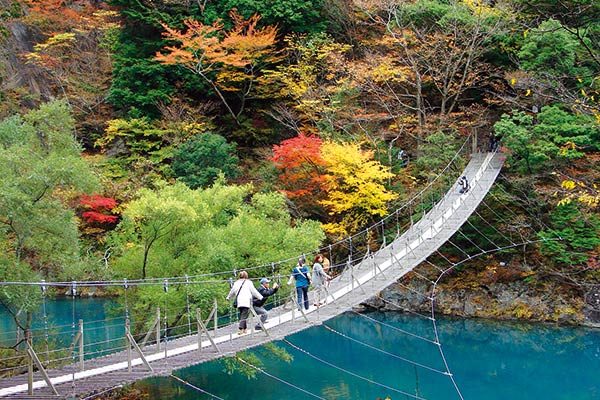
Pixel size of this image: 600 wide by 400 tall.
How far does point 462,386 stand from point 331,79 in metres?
10.9

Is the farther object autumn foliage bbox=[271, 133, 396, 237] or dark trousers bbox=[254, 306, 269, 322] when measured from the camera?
autumn foliage bbox=[271, 133, 396, 237]

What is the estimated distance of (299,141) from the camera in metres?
17.4

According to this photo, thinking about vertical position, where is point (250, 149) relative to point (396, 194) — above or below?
above

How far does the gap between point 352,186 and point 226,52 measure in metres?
6.59

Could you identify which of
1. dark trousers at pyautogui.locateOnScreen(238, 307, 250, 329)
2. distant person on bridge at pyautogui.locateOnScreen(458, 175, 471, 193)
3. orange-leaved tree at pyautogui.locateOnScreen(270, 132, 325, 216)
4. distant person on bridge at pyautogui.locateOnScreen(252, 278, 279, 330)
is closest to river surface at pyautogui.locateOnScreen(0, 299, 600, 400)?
distant person on bridge at pyautogui.locateOnScreen(252, 278, 279, 330)

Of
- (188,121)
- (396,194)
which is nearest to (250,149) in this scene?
(188,121)

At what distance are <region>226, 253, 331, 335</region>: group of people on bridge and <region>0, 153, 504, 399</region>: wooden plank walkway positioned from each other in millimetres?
202

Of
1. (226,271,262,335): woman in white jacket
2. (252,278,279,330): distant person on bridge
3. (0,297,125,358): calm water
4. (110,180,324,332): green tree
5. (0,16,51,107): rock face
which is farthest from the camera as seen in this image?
(0,16,51,107): rock face

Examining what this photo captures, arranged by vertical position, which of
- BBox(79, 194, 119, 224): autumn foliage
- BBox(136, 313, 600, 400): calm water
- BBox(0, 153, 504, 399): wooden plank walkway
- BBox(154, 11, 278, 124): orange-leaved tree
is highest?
BBox(154, 11, 278, 124): orange-leaved tree

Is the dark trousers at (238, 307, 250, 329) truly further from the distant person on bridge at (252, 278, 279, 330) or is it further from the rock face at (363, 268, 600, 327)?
the rock face at (363, 268, 600, 327)

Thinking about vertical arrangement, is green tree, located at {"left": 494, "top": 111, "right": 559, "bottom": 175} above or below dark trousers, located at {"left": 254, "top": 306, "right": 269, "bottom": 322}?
above

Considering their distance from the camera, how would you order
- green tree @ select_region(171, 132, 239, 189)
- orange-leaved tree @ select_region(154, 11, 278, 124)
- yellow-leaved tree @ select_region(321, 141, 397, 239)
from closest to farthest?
yellow-leaved tree @ select_region(321, 141, 397, 239) → green tree @ select_region(171, 132, 239, 189) → orange-leaved tree @ select_region(154, 11, 278, 124)

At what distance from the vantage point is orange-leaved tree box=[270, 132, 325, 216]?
17391 mm

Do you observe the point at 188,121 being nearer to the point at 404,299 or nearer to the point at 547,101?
the point at 404,299
